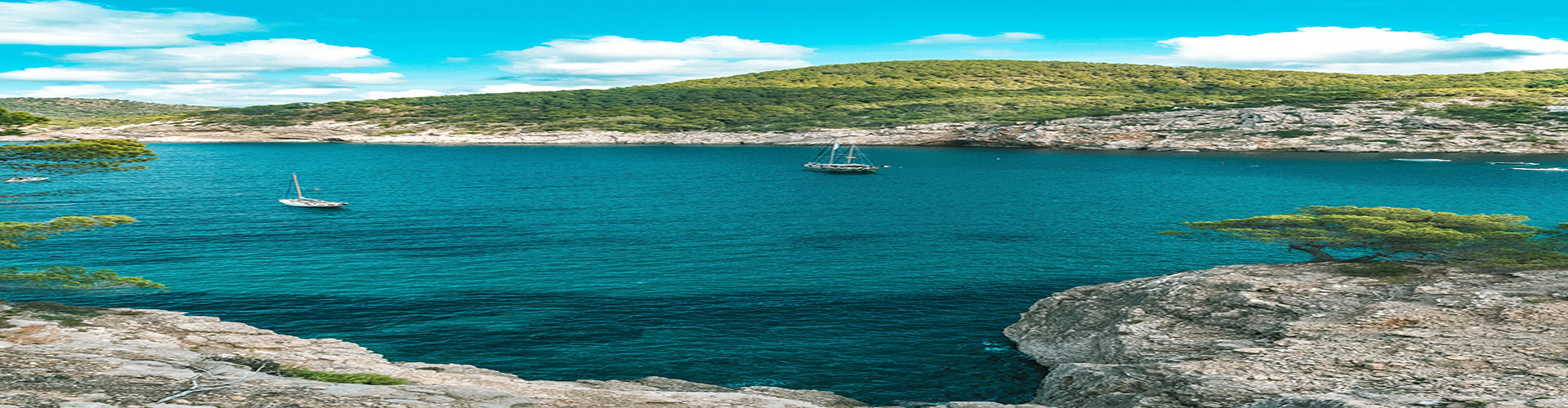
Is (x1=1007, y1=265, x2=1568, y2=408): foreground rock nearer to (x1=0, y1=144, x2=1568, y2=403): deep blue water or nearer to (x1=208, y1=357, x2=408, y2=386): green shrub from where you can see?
(x1=0, y1=144, x2=1568, y2=403): deep blue water

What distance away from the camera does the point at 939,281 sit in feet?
213

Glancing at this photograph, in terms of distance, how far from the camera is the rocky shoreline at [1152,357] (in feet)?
83.0

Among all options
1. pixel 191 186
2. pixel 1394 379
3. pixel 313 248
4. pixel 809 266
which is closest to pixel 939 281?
pixel 809 266

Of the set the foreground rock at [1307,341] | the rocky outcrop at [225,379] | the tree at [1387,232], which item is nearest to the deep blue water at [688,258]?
the foreground rock at [1307,341]

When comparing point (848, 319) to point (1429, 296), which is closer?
point (1429, 296)

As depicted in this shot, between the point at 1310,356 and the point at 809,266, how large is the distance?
1644 inches

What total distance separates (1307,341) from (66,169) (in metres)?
56.5

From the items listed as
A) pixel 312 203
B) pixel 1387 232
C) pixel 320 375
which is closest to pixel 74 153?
pixel 320 375

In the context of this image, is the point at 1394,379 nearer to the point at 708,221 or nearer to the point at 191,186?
the point at 708,221

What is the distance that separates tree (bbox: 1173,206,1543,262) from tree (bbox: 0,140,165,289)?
6342cm

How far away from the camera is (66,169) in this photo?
43844 mm

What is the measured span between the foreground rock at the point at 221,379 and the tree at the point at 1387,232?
37.4 m

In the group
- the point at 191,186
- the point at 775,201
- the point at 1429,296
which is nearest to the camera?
the point at 1429,296

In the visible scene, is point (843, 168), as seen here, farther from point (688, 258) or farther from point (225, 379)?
point (225, 379)
